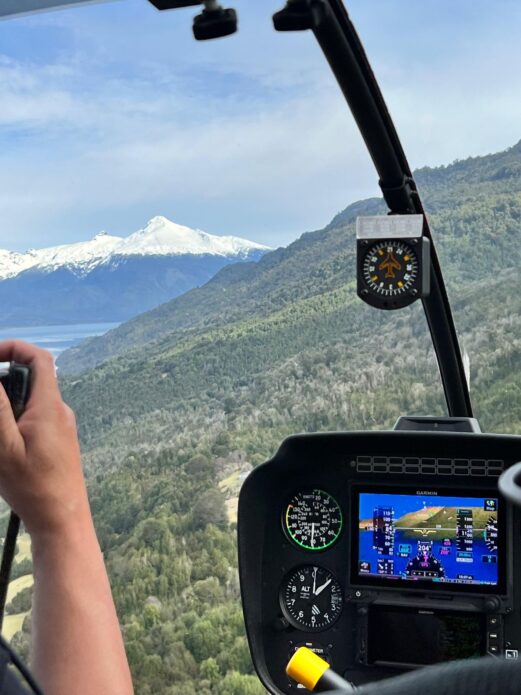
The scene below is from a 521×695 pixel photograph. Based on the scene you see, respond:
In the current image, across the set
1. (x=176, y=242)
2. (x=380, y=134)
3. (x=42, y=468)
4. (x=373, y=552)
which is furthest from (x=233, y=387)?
(x=42, y=468)

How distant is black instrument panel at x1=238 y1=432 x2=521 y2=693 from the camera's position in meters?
2.27

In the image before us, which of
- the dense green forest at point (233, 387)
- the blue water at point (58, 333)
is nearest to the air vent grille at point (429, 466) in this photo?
the dense green forest at point (233, 387)

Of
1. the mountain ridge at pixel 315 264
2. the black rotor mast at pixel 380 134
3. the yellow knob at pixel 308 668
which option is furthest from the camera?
the mountain ridge at pixel 315 264

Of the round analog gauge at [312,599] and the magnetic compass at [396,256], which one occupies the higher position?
the magnetic compass at [396,256]

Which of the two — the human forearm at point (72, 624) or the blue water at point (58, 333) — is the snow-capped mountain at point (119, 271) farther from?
the human forearm at point (72, 624)

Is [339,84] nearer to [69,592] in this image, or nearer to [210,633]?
[69,592]

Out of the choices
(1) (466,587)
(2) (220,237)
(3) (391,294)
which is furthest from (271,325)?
(1) (466,587)

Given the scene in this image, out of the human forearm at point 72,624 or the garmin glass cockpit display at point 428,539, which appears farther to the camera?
the garmin glass cockpit display at point 428,539

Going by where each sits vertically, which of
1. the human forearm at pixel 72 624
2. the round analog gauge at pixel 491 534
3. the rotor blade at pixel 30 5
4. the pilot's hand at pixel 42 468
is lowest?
the round analog gauge at pixel 491 534

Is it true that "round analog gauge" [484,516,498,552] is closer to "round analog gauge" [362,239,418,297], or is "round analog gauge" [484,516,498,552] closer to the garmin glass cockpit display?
the garmin glass cockpit display

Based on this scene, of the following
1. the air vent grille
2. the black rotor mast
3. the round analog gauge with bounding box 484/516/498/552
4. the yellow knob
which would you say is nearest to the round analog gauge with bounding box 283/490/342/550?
the air vent grille

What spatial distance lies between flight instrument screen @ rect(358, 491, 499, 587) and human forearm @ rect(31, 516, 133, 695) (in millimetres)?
1668

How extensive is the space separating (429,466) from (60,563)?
1737mm

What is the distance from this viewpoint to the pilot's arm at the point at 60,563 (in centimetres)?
70
